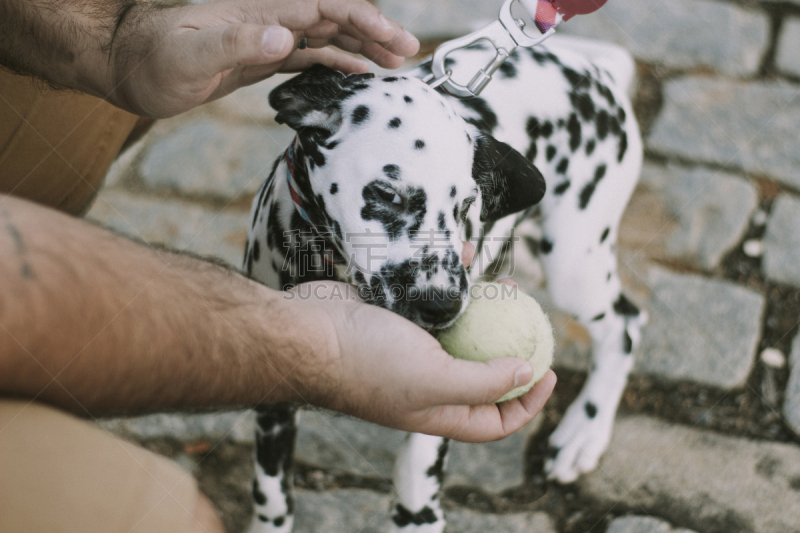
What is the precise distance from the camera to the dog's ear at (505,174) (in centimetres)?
230

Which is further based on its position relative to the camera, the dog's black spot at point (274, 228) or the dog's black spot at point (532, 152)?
the dog's black spot at point (532, 152)

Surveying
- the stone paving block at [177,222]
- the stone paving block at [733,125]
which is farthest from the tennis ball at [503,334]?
the stone paving block at [733,125]

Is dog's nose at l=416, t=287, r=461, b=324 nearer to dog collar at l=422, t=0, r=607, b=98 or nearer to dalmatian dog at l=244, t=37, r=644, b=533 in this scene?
dalmatian dog at l=244, t=37, r=644, b=533

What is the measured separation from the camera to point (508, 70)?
2.85 m

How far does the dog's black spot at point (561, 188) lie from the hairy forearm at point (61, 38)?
2.26 meters

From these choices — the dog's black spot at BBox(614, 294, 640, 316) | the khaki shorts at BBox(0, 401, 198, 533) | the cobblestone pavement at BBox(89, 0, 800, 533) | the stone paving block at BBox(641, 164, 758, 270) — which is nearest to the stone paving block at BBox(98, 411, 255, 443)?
the cobblestone pavement at BBox(89, 0, 800, 533)

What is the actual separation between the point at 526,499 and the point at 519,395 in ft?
4.13

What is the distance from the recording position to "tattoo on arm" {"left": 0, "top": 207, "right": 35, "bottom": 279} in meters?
1.18

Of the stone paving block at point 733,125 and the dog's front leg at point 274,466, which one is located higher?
the stone paving block at point 733,125

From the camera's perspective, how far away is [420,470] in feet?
8.23

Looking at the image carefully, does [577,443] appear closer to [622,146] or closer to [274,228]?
[622,146]

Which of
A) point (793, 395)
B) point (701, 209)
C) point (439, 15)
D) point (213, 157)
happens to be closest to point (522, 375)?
point (793, 395)

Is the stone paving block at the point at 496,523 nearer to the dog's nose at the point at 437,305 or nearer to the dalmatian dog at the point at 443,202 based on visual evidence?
the dalmatian dog at the point at 443,202

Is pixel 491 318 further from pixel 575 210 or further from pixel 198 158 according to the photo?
pixel 198 158
